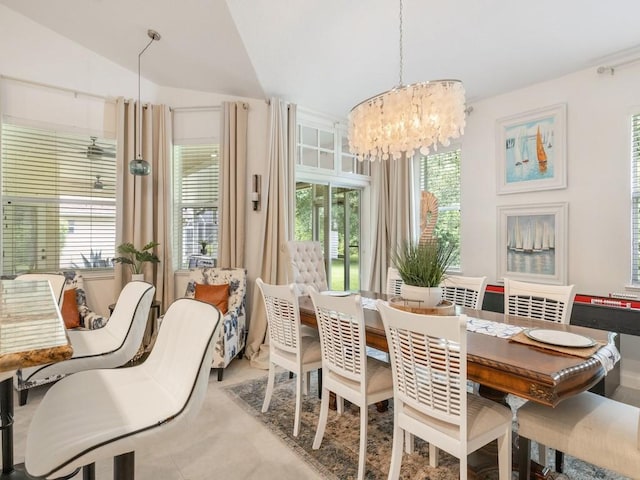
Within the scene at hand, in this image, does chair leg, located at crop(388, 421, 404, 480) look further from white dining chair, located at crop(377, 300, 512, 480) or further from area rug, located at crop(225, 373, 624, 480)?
area rug, located at crop(225, 373, 624, 480)

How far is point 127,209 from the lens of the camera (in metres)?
3.84

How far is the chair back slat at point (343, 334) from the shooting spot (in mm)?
1797

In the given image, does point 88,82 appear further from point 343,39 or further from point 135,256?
point 343,39

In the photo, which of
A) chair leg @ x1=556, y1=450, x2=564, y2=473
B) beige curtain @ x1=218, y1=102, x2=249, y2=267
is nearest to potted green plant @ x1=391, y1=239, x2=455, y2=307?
chair leg @ x1=556, y1=450, x2=564, y2=473

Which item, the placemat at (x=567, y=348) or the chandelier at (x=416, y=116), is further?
the chandelier at (x=416, y=116)

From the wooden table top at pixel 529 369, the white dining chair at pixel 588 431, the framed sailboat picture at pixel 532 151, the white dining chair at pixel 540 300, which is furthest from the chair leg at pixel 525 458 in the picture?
the framed sailboat picture at pixel 532 151

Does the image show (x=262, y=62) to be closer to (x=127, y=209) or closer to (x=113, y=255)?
(x=127, y=209)

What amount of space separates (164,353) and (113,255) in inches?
117

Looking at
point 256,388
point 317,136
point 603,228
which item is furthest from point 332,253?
point 603,228

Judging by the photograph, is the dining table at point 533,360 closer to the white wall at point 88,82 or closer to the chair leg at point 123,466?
the chair leg at point 123,466

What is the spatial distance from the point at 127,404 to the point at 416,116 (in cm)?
231

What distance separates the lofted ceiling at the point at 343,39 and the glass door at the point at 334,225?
53.0 inches

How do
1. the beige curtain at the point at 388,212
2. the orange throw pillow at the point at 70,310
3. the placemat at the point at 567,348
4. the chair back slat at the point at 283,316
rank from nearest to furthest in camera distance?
the placemat at the point at 567,348 < the chair back slat at the point at 283,316 < the orange throw pillow at the point at 70,310 < the beige curtain at the point at 388,212

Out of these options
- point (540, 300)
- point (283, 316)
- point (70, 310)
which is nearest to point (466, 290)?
point (540, 300)
